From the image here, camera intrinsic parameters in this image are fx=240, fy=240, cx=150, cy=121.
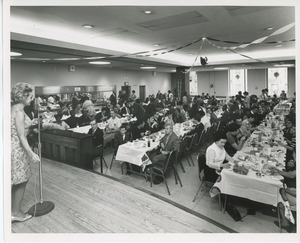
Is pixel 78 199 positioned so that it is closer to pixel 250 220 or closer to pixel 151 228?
pixel 151 228

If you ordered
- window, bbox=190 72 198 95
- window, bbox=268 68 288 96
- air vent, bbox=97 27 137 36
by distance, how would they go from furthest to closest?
window, bbox=190 72 198 95 → window, bbox=268 68 288 96 → air vent, bbox=97 27 137 36

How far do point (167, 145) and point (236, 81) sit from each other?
447 inches


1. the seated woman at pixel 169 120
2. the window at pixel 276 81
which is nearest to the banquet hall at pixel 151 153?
the seated woman at pixel 169 120

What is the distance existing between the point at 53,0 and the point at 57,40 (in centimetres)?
248

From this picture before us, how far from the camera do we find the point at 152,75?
15039mm

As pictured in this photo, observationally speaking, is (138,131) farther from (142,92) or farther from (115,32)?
(142,92)

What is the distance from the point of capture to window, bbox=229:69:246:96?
1392 cm

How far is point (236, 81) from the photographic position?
14367 mm

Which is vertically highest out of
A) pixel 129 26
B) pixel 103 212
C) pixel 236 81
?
pixel 236 81

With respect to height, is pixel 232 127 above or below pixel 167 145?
above

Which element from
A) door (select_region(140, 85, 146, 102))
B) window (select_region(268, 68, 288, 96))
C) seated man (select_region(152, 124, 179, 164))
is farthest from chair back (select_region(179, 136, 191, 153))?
door (select_region(140, 85, 146, 102))

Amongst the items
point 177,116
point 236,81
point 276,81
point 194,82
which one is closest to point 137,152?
point 177,116

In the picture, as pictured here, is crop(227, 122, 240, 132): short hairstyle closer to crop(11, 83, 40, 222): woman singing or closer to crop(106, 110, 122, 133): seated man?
crop(106, 110, 122, 133): seated man

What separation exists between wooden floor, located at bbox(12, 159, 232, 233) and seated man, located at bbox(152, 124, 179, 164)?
1044 mm
